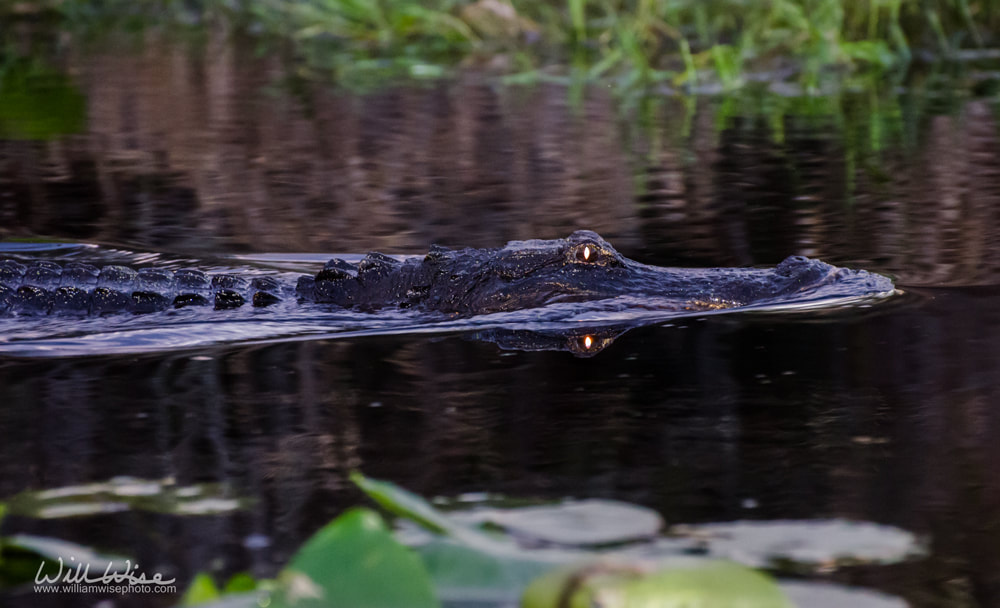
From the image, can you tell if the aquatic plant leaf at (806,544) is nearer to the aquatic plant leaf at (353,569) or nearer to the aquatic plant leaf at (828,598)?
the aquatic plant leaf at (828,598)

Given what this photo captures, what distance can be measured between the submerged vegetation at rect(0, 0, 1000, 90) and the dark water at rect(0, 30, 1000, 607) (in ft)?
8.27

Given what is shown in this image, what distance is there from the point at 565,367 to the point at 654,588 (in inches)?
85.3

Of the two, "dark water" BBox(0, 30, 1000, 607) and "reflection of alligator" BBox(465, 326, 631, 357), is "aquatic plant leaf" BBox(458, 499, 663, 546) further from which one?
"reflection of alligator" BBox(465, 326, 631, 357)

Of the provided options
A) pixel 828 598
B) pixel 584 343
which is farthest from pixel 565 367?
pixel 828 598

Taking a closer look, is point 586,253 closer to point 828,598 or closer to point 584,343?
point 584,343

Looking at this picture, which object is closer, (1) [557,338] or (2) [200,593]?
(2) [200,593]

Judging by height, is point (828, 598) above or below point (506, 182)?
below

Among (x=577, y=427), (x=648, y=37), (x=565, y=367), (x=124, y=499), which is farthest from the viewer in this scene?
(x=648, y=37)

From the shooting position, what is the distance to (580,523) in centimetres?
200

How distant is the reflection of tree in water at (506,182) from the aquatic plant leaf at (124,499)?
2579 millimetres

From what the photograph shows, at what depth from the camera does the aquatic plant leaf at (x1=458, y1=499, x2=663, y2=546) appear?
6.42 ft

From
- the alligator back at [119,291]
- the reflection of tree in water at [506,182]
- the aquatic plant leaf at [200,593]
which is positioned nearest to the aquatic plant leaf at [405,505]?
the aquatic plant leaf at [200,593]

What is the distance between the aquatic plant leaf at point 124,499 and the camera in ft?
8.14

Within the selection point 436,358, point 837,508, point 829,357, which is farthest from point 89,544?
point 829,357
